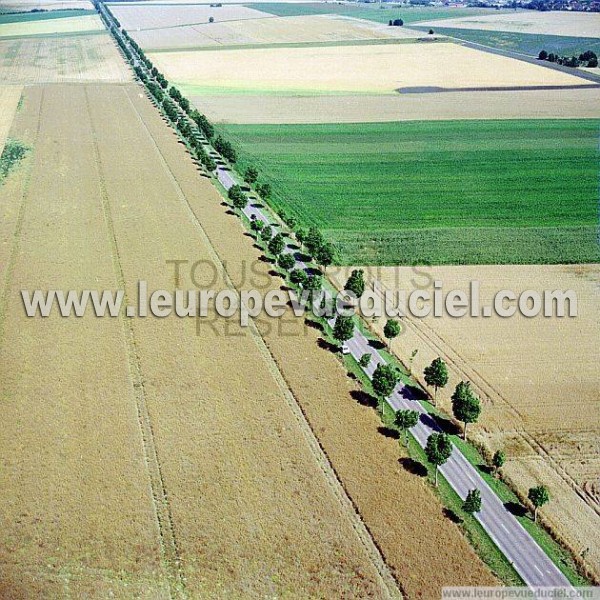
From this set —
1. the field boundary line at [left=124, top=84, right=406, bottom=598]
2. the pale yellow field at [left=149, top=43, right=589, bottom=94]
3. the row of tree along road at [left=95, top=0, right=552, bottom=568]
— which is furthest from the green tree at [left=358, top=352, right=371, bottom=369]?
the pale yellow field at [left=149, top=43, right=589, bottom=94]

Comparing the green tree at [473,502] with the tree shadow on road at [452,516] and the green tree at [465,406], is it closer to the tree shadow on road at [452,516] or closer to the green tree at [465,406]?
the tree shadow on road at [452,516]

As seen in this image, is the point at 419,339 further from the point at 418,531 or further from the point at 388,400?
the point at 418,531

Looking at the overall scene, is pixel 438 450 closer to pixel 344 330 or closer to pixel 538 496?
pixel 538 496

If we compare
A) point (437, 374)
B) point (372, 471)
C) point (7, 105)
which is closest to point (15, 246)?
point (437, 374)

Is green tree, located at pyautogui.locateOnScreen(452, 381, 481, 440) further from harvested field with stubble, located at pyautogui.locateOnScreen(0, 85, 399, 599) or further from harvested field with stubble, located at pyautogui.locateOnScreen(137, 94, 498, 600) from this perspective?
harvested field with stubble, located at pyautogui.locateOnScreen(0, 85, 399, 599)

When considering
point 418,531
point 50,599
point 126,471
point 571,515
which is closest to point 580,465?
point 571,515

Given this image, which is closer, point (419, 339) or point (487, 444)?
point (487, 444)
